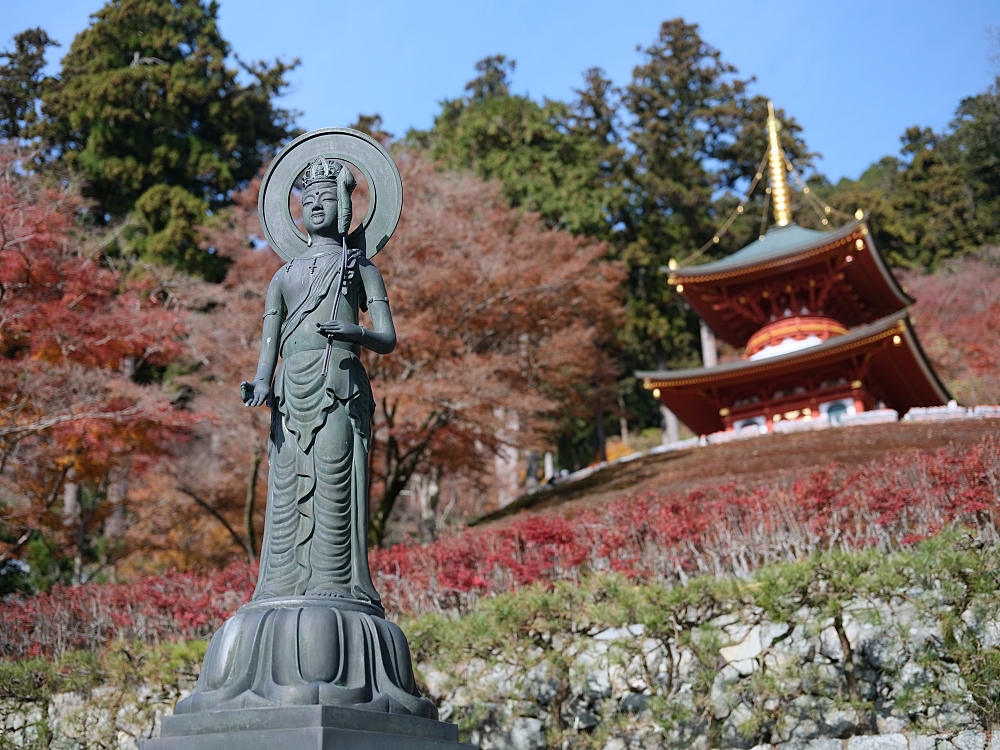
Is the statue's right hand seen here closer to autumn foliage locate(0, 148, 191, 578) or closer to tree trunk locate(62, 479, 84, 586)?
autumn foliage locate(0, 148, 191, 578)

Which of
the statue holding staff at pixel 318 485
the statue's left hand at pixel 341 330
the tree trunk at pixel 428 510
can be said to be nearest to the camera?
the statue holding staff at pixel 318 485

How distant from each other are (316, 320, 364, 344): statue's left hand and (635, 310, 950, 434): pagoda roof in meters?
17.6

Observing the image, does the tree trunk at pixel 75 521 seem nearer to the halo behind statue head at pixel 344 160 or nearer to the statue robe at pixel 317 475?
the halo behind statue head at pixel 344 160

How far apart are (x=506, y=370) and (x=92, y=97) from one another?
1624cm

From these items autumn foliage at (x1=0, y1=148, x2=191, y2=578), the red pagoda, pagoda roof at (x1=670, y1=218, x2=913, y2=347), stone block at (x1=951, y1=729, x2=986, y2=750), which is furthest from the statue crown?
pagoda roof at (x1=670, y1=218, x2=913, y2=347)

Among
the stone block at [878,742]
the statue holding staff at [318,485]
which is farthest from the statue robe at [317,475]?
the stone block at [878,742]

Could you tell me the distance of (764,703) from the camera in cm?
702

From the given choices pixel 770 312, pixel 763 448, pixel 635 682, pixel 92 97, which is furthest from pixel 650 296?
pixel 635 682

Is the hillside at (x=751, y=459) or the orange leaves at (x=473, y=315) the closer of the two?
the orange leaves at (x=473, y=315)

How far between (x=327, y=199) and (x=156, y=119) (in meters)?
24.6

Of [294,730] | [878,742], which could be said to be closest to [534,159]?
[878,742]

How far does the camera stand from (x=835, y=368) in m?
22.5

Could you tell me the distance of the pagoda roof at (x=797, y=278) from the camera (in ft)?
75.3

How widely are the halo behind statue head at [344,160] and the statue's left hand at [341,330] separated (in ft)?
2.26
